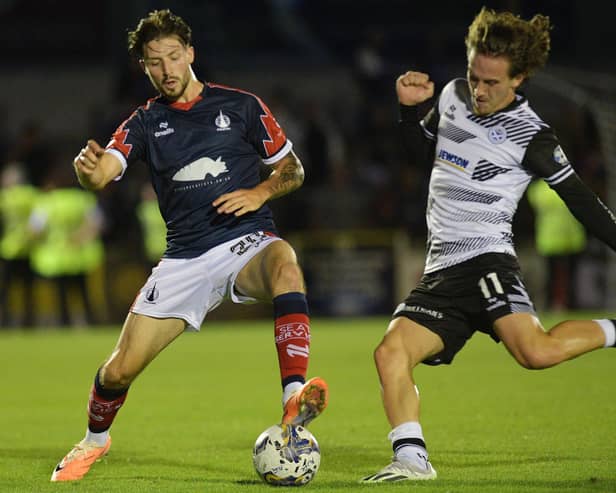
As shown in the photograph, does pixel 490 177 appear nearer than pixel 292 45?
Yes

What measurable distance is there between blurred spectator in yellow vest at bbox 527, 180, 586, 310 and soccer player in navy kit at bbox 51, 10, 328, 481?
1287 cm

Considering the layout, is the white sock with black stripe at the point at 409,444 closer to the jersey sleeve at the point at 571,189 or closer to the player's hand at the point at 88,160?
the jersey sleeve at the point at 571,189

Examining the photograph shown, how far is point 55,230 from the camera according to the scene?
64.8ft

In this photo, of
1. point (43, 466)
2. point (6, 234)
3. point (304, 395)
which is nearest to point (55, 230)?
point (6, 234)

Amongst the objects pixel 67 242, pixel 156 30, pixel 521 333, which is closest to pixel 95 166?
pixel 156 30

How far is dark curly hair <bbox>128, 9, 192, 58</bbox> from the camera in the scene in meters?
6.30

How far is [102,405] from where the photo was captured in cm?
634

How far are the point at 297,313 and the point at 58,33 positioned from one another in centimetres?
2006

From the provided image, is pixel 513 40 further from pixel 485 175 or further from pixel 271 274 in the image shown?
pixel 271 274

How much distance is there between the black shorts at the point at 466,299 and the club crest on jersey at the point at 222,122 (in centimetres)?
136

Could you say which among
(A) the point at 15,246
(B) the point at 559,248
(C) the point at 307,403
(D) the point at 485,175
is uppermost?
(D) the point at 485,175

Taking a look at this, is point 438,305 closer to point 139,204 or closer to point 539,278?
point 539,278

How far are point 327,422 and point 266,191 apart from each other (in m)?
2.38

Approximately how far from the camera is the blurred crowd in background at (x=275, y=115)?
1967 centimetres
